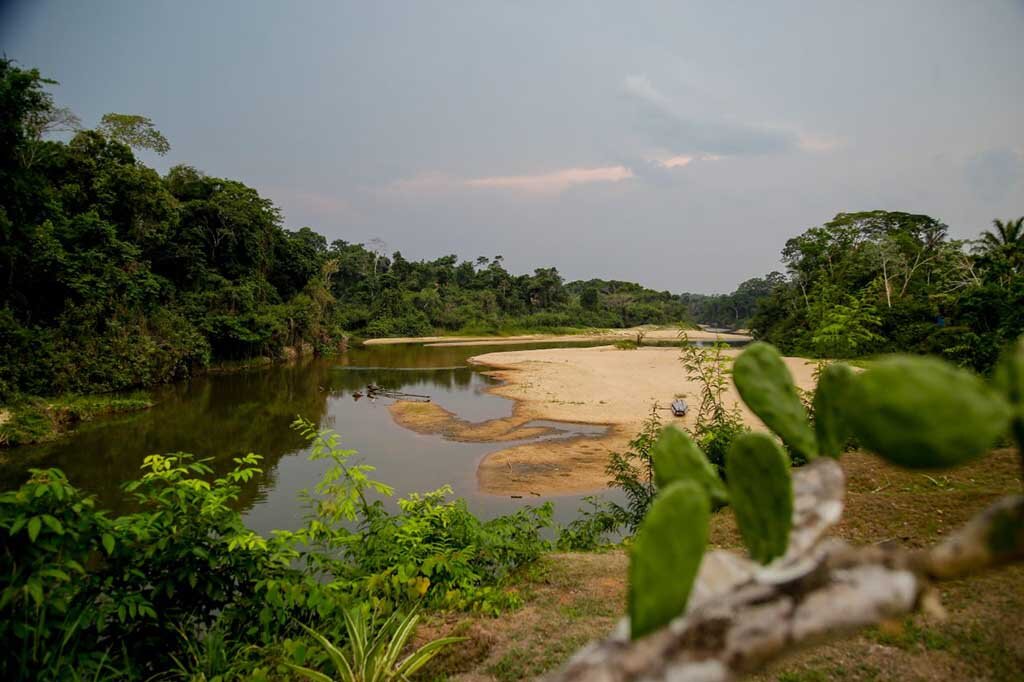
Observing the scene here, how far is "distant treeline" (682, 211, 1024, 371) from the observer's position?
407 inches

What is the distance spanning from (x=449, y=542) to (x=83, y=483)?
8579 mm

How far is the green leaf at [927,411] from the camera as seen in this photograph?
1.36 ft

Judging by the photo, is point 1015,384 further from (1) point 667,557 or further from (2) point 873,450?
(1) point 667,557

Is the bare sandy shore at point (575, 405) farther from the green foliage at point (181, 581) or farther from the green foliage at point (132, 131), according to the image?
the green foliage at point (132, 131)

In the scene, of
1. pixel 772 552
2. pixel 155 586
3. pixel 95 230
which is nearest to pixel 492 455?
pixel 155 586

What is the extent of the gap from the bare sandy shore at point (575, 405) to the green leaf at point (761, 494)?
4068 mm

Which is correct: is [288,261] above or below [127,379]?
above

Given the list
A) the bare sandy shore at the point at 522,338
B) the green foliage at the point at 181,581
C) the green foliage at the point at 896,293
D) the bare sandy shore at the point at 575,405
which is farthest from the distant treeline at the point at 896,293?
the bare sandy shore at the point at 522,338

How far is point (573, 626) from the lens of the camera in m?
3.29

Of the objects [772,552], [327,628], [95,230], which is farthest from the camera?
[95,230]

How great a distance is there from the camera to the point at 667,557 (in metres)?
0.48

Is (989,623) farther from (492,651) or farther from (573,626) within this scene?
(492,651)

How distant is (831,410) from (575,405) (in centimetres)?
1537

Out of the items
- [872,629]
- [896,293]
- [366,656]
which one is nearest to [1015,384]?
[366,656]
